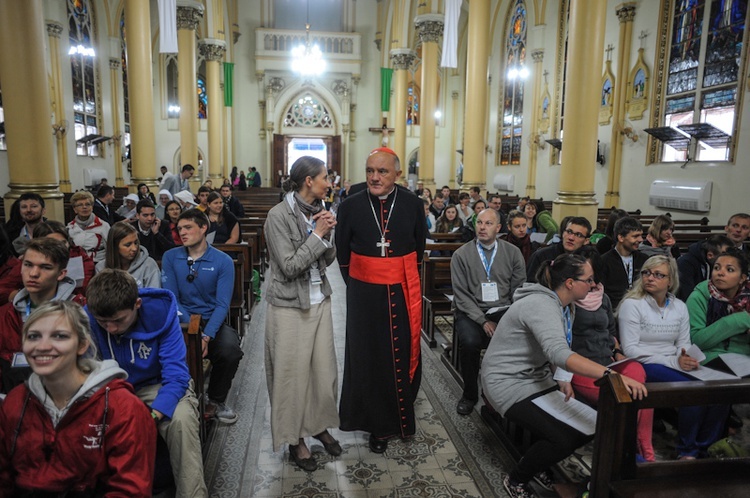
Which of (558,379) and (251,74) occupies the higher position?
(251,74)

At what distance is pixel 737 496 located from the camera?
7.41 feet

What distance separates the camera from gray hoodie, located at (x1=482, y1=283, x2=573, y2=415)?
2838 mm

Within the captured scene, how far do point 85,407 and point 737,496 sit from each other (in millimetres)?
2784

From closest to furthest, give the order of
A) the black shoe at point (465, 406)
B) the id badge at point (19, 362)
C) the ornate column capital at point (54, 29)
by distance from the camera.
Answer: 1. the id badge at point (19, 362)
2. the black shoe at point (465, 406)
3. the ornate column capital at point (54, 29)

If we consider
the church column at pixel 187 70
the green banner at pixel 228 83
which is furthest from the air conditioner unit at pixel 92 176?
the green banner at pixel 228 83

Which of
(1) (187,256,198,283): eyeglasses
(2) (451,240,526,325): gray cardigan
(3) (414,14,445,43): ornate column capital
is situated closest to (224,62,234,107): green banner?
(3) (414,14,445,43): ornate column capital

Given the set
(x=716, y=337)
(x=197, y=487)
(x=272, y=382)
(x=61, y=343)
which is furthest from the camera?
(x=716, y=337)

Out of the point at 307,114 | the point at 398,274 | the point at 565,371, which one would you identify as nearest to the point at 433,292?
the point at 398,274

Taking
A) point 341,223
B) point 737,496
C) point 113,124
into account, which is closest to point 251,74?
point 113,124

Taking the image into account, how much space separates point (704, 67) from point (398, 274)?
10505 mm

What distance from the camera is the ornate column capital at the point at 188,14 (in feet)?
47.2

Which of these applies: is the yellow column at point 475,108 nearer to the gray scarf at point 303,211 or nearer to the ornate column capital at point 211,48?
the gray scarf at point 303,211

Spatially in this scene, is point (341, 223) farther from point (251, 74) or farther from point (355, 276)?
point (251, 74)

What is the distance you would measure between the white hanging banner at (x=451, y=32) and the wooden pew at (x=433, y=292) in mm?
6266
